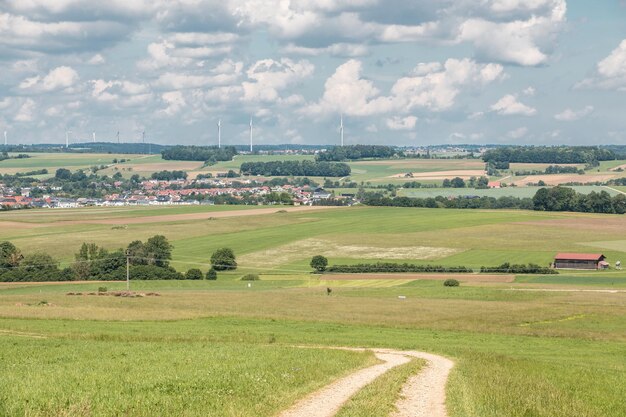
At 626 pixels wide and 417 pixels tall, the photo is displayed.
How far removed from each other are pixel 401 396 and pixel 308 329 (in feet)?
87.6

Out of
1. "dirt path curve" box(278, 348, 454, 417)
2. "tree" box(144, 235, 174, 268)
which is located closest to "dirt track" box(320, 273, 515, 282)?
"tree" box(144, 235, 174, 268)

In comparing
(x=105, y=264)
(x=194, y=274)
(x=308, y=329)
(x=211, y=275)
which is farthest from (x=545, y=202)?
(x=308, y=329)

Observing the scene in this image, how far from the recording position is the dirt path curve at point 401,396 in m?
22.6

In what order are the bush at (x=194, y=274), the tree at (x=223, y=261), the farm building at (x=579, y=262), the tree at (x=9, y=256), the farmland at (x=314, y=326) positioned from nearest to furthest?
1. the farmland at (x=314, y=326)
2. the bush at (x=194, y=274)
3. the tree at (x=9, y=256)
4. the farm building at (x=579, y=262)
5. the tree at (x=223, y=261)

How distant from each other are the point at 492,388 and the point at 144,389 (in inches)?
382

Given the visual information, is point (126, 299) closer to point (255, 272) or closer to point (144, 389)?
point (255, 272)

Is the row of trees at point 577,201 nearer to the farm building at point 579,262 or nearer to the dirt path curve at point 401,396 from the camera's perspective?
the farm building at point 579,262

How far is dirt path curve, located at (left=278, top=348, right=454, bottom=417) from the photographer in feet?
74.0

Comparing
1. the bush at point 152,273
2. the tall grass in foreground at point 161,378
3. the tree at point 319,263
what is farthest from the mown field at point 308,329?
the bush at point 152,273

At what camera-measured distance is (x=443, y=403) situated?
946 inches

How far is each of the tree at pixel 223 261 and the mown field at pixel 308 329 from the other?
5.05 ft

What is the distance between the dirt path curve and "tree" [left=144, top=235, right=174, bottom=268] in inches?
3272

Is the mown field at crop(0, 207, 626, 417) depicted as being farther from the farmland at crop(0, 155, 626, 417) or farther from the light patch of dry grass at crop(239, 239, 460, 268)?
the light patch of dry grass at crop(239, 239, 460, 268)

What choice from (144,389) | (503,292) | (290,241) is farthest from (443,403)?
(290,241)
